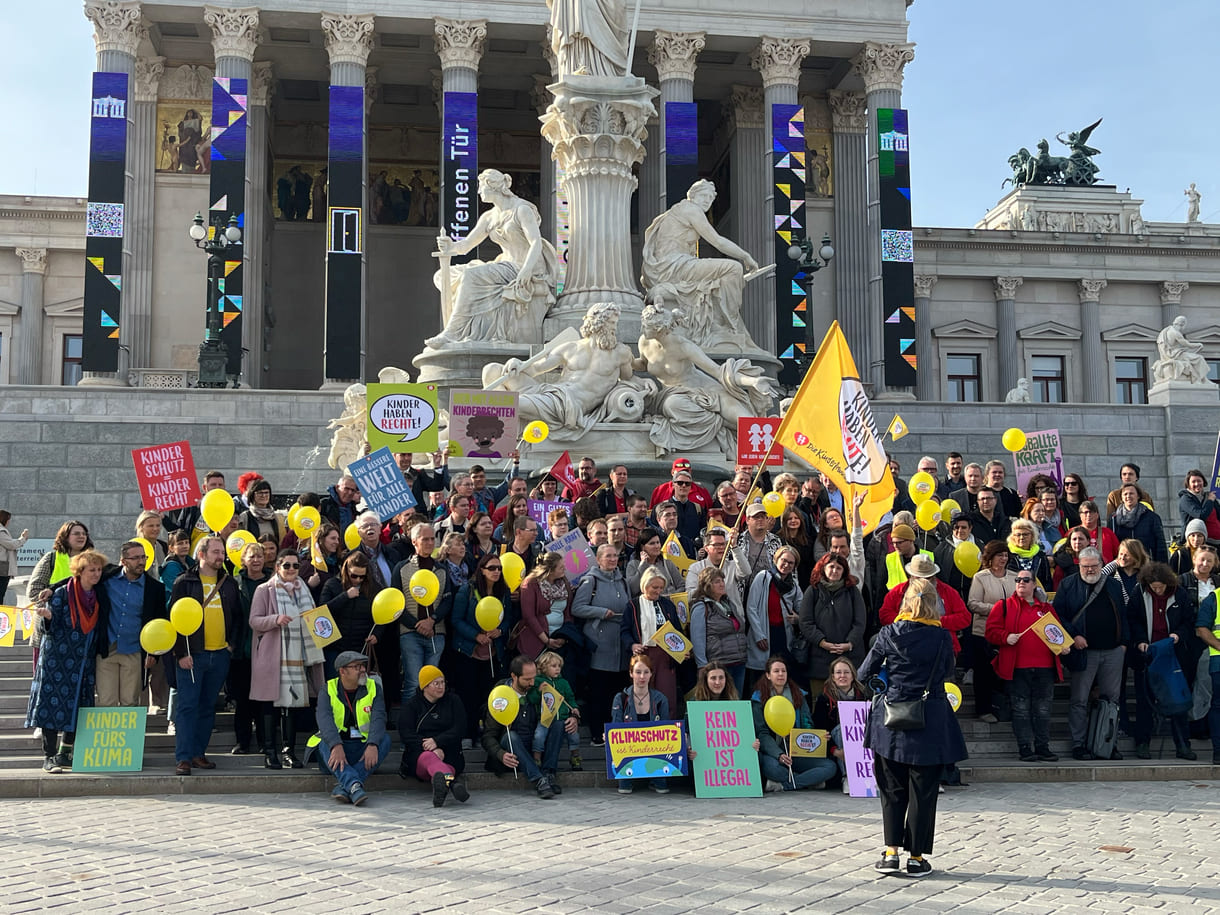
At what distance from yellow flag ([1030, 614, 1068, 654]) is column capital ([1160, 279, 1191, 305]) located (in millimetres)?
47863

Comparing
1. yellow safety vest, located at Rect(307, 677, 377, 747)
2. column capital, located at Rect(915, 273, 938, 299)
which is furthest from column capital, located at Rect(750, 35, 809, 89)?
yellow safety vest, located at Rect(307, 677, 377, 747)

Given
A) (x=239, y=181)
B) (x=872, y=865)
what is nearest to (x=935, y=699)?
(x=872, y=865)

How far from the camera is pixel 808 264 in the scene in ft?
111

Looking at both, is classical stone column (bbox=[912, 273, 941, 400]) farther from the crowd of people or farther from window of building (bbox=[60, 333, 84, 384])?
the crowd of people

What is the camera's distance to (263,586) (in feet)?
38.5

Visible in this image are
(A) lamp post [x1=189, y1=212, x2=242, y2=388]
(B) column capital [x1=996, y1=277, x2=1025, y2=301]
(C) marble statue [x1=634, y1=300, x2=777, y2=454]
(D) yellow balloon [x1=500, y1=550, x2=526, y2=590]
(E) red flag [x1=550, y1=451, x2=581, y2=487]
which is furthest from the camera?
(B) column capital [x1=996, y1=277, x2=1025, y2=301]

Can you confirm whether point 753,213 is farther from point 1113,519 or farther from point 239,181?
point 1113,519

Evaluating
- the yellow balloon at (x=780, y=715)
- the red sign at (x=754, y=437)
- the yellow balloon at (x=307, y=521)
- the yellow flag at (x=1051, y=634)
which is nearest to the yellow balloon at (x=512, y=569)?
the yellow balloon at (x=307, y=521)

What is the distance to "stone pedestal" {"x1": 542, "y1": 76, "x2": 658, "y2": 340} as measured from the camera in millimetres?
23156

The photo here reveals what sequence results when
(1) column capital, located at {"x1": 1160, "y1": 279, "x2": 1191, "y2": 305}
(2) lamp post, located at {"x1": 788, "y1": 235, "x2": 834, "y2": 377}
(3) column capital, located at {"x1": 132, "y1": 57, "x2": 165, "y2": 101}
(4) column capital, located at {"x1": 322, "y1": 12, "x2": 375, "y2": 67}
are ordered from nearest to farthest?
1. (2) lamp post, located at {"x1": 788, "y1": 235, "x2": 834, "y2": 377}
2. (4) column capital, located at {"x1": 322, "y1": 12, "x2": 375, "y2": 67}
3. (3) column capital, located at {"x1": 132, "y1": 57, "x2": 165, "y2": 101}
4. (1) column capital, located at {"x1": 1160, "y1": 279, "x2": 1191, "y2": 305}

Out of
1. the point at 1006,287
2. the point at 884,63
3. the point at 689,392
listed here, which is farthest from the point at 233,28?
the point at 1006,287

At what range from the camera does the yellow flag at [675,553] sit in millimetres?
13172

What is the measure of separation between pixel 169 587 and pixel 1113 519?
951 cm

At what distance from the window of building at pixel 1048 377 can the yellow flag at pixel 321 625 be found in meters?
47.5
